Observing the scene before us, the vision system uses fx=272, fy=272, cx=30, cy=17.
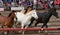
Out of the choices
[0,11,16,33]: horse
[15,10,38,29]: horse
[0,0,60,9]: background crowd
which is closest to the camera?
[0,11,16,33]: horse

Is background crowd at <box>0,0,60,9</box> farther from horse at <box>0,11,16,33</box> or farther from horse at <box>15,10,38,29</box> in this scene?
horse at <box>0,11,16,33</box>

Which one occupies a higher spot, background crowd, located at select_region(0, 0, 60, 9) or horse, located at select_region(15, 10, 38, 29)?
background crowd, located at select_region(0, 0, 60, 9)

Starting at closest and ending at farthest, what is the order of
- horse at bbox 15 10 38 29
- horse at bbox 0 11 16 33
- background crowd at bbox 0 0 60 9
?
horse at bbox 0 11 16 33, horse at bbox 15 10 38 29, background crowd at bbox 0 0 60 9

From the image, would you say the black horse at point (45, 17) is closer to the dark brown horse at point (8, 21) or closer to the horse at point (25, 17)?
the horse at point (25, 17)

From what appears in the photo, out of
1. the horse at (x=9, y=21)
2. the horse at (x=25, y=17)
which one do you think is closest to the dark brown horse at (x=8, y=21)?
the horse at (x=9, y=21)

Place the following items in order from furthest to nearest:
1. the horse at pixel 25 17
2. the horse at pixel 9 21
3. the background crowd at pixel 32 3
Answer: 1. the background crowd at pixel 32 3
2. the horse at pixel 25 17
3. the horse at pixel 9 21

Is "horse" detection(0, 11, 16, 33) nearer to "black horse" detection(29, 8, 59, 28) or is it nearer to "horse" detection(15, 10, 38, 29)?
"horse" detection(15, 10, 38, 29)

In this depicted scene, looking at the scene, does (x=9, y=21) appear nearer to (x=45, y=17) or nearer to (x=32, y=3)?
(x=45, y=17)

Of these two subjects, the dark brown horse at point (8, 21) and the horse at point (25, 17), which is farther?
the horse at point (25, 17)

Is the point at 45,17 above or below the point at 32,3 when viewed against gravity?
below

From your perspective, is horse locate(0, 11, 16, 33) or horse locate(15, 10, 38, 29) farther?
horse locate(15, 10, 38, 29)

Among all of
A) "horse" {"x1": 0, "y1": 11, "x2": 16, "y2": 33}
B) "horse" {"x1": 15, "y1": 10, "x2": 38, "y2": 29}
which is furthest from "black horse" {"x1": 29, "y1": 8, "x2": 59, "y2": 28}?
"horse" {"x1": 0, "y1": 11, "x2": 16, "y2": 33}

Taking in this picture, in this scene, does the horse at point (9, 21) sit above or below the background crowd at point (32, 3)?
below

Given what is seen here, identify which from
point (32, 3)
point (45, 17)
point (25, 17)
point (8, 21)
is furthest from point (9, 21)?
point (32, 3)
